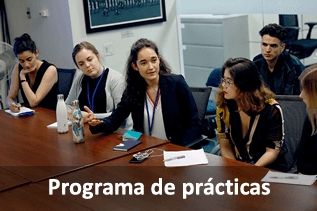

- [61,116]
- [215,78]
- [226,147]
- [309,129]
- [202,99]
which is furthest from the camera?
[215,78]

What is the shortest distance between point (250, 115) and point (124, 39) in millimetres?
→ 2466

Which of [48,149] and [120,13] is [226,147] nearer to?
[48,149]

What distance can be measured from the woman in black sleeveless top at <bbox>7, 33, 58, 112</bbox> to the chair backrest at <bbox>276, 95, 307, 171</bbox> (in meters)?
2.15

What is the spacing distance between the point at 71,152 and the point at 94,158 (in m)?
0.20

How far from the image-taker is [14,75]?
12.1 feet

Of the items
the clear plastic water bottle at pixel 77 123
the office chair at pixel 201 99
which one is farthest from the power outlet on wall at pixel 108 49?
the clear plastic water bottle at pixel 77 123

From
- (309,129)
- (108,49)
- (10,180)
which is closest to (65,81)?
(108,49)

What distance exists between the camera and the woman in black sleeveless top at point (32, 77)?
347cm

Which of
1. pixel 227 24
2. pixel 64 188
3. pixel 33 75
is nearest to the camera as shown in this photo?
pixel 64 188

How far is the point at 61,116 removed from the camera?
2627mm

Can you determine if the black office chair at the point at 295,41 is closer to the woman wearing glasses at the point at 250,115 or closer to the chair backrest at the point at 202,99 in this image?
the chair backrest at the point at 202,99

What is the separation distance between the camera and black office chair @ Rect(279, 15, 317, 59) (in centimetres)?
387

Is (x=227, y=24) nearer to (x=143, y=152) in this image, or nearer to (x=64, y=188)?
(x=143, y=152)

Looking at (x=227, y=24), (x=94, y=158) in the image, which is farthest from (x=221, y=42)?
(x=94, y=158)
